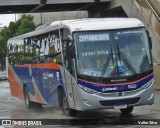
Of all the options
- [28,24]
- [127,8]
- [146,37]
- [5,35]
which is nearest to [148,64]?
[146,37]

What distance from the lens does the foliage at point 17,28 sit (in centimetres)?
8100

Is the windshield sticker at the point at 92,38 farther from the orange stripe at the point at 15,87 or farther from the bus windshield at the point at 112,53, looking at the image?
the orange stripe at the point at 15,87

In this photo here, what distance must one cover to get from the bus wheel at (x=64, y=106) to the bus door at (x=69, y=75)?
1.53ft

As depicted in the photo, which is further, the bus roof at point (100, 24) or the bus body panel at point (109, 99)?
the bus roof at point (100, 24)

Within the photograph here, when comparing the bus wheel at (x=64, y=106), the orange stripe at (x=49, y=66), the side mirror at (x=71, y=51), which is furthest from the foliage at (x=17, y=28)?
the side mirror at (x=71, y=51)

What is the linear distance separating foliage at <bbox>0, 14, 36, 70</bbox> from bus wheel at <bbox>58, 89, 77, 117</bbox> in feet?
209

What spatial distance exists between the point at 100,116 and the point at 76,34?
2.85 metres

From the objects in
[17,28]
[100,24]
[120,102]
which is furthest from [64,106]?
[17,28]

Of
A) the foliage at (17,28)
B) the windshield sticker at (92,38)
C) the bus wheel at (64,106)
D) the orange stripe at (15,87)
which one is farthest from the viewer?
the foliage at (17,28)

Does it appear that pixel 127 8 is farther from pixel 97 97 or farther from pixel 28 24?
pixel 28 24

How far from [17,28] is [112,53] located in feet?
251

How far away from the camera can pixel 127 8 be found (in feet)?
135

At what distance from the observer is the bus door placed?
47.5 ft

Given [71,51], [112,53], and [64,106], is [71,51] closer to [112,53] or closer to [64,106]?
[112,53]
